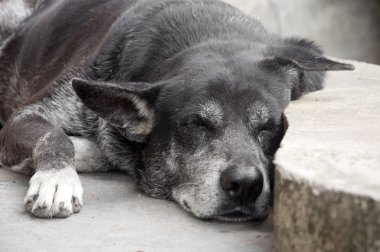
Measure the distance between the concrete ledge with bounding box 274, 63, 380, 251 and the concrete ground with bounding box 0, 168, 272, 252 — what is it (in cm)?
41

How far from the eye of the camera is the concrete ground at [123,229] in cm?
304

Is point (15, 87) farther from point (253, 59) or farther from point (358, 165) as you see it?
point (358, 165)

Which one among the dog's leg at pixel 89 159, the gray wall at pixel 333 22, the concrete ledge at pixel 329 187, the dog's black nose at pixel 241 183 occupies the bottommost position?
the gray wall at pixel 333 22

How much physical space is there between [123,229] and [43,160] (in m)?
0.70

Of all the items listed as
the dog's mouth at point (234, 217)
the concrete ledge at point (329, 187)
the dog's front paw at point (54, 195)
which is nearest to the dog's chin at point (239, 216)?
the dog's mouth at point (234, 217)

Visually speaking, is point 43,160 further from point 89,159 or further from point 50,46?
point 50,46

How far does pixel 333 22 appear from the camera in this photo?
919 centimetres

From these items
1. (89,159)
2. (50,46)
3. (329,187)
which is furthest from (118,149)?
(329,187)

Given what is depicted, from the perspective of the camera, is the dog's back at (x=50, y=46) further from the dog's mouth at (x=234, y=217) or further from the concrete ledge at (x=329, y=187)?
the concrete ledge at (x=329, y=187)

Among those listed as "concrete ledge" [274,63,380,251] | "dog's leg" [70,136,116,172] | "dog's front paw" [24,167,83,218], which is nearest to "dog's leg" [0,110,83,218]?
"dog's front paw" [24,167,83,218]

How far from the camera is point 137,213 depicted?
3.47 metres

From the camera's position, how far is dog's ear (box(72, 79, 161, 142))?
3609 mm

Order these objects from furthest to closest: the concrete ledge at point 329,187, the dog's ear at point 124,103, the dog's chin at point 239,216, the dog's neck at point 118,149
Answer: the dog's neck at point 118,149 < the dog's ear at point 124,103 < the dog's chin at point 239,216 < the concrete ledge at point 329,187

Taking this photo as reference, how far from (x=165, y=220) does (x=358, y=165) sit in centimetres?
99
